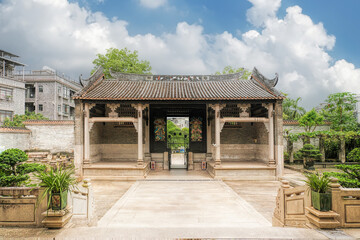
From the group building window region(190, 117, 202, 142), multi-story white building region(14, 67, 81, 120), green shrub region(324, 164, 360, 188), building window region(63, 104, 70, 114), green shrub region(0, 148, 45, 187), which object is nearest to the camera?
green shrub region(0, 148, 45, 187)

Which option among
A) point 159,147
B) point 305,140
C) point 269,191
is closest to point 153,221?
point 269,191

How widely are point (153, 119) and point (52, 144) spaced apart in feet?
28.6

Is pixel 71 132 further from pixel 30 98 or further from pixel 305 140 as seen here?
pixel 305 140

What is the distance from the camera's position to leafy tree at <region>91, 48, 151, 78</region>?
2350 centimetres

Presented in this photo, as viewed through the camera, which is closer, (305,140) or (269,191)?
(269,191)

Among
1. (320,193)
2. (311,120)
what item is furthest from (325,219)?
(311,120)

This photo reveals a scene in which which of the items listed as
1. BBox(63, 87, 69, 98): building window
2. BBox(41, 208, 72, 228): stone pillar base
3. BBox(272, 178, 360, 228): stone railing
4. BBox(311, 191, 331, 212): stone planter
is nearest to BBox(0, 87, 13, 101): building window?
BBox(63, 87, 69, 98): building window

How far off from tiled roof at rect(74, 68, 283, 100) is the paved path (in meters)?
4.41

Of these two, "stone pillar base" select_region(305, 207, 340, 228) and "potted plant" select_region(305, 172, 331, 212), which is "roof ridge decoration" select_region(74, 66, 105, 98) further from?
"stone pillar base" select_region(305, 207, 340, 228)

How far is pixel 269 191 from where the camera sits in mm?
9133

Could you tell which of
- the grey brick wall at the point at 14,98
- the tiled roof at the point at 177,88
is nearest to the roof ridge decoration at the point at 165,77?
the tiled roof at the point at 177,88

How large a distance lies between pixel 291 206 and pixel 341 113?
53.0 ft

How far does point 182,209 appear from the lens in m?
6.79

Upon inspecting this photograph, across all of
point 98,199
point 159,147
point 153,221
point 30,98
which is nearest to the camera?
point 153,221
